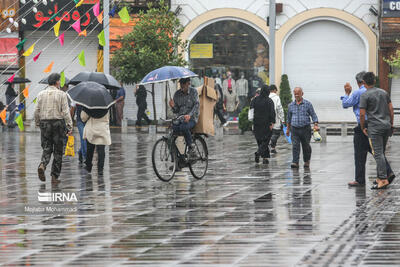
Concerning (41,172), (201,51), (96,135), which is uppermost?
(201,51)

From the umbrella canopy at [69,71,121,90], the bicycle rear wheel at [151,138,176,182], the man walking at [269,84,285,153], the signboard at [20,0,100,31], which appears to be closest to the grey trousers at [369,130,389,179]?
the bicycle rear wheel at [151,138,176,182]

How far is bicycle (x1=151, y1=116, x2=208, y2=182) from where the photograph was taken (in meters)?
15.0

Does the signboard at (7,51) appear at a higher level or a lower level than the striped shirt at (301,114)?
higher

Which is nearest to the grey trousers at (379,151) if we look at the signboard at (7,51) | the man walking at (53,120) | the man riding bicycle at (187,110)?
the man riding bicycle at (187,110)

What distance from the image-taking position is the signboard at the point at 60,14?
38247 millimetres

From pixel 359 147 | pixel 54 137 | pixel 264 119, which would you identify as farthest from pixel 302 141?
pixel 54 137

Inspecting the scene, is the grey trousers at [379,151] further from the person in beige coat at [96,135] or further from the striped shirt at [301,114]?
the person in beige coat at [96,135]

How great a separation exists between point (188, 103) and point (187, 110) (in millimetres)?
114

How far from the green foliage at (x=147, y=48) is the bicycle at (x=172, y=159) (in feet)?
61.7

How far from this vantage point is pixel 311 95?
39344mm

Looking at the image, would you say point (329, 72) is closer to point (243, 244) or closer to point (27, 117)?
point (27, 117)

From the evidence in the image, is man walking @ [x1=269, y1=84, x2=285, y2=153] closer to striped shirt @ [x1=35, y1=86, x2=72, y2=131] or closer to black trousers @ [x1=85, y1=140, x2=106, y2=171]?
black trousers @ [x1=85, y1=140, x2=106, y2=171]

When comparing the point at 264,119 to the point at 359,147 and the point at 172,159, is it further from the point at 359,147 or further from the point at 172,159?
the point at 359,147

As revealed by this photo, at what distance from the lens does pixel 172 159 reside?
15.3 metres
